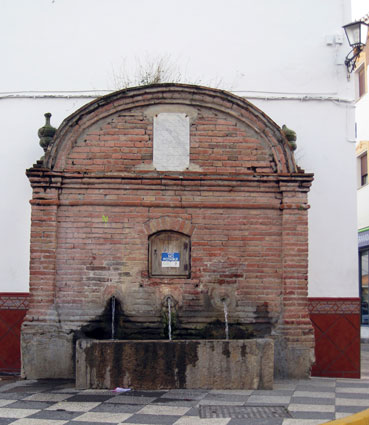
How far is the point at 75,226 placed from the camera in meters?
8.75

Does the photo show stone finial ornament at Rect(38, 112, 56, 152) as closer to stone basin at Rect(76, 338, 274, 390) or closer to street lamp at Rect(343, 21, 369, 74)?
stone basin at Rect(76, 338, 274, 390)

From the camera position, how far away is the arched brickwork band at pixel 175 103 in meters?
8.84

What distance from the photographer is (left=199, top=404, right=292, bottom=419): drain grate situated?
6.14m

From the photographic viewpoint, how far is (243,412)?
20.7 feet

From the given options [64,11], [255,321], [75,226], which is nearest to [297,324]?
[255,321]

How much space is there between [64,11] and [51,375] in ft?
19.8

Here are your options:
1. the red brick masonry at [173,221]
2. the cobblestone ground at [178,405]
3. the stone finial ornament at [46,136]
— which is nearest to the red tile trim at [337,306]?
the red brick masonry at [173,221]

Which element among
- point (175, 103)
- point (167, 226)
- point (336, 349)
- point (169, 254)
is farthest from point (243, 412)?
point (175, 103)

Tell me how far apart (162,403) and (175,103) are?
438 cm

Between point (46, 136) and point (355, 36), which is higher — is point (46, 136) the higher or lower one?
the lower one

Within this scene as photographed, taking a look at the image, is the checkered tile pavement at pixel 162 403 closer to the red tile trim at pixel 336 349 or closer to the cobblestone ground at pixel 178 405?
the cobblestone ground at pixel 178 405

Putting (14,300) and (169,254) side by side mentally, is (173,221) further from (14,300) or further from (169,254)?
(14,300)

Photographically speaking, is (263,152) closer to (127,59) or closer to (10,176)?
(127,59)

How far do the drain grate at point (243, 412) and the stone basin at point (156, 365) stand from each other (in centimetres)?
94
